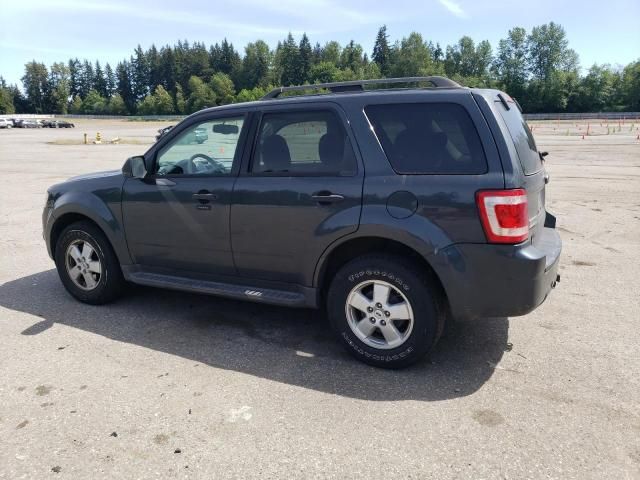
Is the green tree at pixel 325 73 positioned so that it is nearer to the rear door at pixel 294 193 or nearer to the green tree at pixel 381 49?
the green tree at pixel 381 49

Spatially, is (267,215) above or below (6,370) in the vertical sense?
above

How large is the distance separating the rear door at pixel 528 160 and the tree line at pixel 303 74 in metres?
98.2

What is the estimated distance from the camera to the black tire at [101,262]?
191 inches

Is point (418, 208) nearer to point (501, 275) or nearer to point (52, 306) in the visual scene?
point (501, 275)

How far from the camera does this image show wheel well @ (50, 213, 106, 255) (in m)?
5.00

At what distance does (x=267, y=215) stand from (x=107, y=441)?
6.07 feet

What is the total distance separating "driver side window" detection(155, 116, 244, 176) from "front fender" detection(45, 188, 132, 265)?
54cm

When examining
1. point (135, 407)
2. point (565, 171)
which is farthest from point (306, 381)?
point (565, 171)

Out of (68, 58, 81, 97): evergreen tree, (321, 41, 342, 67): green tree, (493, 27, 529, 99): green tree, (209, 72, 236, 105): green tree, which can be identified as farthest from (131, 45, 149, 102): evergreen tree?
(493, 27, 529, 99): green tree

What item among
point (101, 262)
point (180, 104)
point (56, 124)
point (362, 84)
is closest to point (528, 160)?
point (362, 84)

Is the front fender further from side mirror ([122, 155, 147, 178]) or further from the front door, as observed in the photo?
side mirror ([122, 155, 147, 178])

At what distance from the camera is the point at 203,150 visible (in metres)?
4.42

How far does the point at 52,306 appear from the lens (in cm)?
500

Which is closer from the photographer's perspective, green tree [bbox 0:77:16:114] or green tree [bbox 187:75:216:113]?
green tree [bbox 187:75:216:113]
